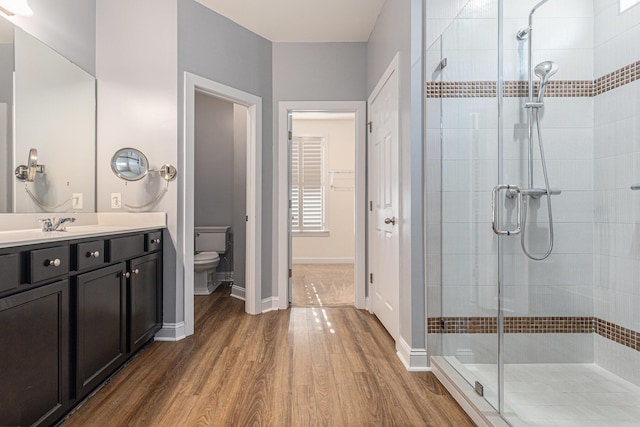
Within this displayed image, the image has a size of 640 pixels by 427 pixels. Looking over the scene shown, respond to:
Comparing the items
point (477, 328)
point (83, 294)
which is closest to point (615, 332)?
point (477, 328)

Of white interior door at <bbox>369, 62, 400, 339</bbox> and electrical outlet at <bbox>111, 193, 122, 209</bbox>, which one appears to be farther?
electrical outlet at <bbox>111, 193, 122, 209</bbox>

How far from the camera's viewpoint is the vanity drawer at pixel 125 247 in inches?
84.8

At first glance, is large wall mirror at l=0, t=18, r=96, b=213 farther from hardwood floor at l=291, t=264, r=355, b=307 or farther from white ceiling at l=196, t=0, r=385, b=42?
hardwood floor at l=291, t=264, r=355, b=307

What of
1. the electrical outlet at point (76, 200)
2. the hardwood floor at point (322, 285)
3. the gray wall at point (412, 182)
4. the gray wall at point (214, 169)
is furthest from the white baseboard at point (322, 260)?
the electrical outlet at point (76, 200)

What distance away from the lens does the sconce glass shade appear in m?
2.11

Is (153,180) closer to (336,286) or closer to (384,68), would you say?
(384,68)

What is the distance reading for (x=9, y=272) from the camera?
4.51 feet

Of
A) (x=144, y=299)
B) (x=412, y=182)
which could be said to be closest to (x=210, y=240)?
(x=144, y=299)

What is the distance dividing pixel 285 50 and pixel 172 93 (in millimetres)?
1379

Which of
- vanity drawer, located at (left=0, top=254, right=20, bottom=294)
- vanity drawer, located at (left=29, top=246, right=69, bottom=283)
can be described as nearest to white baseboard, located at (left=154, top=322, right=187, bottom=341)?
vanity drawer, located at (left=29, top=246, right=69, bottom=283)

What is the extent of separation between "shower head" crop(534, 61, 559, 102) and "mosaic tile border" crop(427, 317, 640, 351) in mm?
909

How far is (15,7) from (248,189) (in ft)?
6.61

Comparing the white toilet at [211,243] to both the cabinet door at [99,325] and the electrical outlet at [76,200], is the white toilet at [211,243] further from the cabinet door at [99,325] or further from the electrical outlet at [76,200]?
the cabinet door at [99,325]

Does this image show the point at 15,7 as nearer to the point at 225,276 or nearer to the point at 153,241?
the point at 153,241
